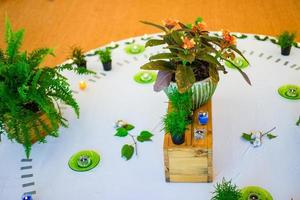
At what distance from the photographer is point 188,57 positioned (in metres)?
1.71

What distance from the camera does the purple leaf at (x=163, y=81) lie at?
177 cm

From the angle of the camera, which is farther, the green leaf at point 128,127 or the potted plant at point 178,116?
the green leaf at point 128,127

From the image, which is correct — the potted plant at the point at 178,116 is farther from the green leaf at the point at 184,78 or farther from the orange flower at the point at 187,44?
the orange flower at the point at 187,44

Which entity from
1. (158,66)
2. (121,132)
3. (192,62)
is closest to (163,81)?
(158,66)

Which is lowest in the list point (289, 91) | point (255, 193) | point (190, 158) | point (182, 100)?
point (255, 193)

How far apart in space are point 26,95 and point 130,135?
589 mm

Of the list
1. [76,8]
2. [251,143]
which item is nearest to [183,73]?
[251,143]

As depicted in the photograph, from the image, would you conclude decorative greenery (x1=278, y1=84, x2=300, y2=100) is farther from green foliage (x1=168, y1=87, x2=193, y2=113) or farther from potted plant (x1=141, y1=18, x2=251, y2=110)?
green foliage (x1=168, y1=87, x2=193, y2=113)

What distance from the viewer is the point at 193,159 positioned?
1718 mm

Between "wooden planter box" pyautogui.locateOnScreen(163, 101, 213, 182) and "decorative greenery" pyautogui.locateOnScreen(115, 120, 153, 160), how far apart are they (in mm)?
268

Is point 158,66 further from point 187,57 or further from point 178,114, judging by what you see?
point 178,114

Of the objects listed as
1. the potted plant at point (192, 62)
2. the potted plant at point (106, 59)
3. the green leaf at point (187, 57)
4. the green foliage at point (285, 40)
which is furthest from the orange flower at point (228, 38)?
the potted plant at point (106, 59)

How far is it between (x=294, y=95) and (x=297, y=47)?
557 millimetres

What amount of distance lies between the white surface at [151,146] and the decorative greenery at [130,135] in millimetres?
31
